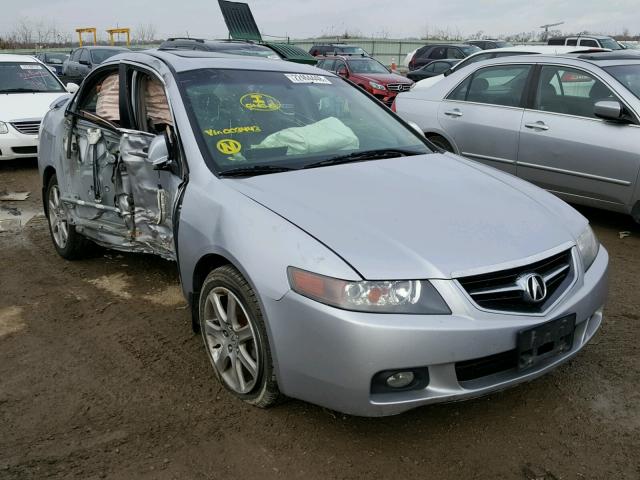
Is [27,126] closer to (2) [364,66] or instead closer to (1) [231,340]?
(1) [231,340]

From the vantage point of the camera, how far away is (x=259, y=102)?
362 centimetres

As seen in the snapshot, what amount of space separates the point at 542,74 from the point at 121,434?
16.8 feet

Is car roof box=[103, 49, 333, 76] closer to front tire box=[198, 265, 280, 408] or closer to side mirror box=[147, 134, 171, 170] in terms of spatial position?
side mirror box=[147, 134, 171, 170]

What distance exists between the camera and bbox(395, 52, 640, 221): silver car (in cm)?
526

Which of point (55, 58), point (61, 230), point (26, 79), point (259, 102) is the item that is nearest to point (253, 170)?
point (259, 102)

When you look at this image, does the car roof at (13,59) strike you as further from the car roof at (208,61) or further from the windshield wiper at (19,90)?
the car roof at (208,61)

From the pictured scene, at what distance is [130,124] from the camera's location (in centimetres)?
399

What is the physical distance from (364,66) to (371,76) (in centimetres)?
110

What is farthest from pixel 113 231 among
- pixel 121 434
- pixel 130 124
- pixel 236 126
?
pixel 121 434

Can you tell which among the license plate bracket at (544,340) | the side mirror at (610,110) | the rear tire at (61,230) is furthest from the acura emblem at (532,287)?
the rear tire at (61,230)

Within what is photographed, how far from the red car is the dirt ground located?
11.8 meters

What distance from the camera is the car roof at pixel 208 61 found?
12.2 ft

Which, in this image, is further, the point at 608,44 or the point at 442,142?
the point at 608,44

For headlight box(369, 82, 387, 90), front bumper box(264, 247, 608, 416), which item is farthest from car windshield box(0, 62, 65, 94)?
front bumper box(264, 247, 608, 416)
